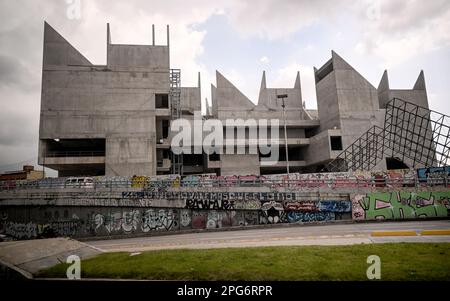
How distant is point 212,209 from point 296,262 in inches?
576

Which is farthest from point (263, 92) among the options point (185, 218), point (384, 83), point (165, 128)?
point (185, 218)

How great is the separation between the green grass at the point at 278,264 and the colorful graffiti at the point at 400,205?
12.3 meters

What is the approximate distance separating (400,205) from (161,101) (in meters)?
37.8

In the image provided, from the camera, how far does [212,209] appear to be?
2248 centimetres

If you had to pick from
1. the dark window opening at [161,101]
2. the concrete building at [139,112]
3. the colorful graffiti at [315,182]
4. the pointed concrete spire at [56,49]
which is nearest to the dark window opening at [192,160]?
the concrete building at [139,112]

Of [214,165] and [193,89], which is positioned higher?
[193,89]

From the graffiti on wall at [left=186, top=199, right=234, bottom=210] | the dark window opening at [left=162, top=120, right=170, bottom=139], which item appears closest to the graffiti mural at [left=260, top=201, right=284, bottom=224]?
the graffiti on wall at [left=186, top=199, right=234, bottom=210]

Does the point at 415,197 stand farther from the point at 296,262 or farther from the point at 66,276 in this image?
the point at 66,276

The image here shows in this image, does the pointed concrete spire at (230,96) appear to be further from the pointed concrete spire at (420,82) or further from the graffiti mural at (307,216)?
the graffiti mural at (307,216)

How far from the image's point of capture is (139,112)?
140 feet

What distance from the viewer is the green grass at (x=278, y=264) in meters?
7.12

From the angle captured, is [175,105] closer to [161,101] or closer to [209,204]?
[161,101]

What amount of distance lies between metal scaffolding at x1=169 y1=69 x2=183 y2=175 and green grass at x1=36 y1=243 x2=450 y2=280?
39.2 meters
